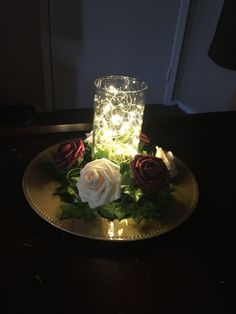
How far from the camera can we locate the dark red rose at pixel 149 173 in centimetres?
53

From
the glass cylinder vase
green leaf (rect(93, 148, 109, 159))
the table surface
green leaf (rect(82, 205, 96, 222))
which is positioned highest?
the glass cylinder vase

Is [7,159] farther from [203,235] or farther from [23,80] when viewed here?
[23,80]

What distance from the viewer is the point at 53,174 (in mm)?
633

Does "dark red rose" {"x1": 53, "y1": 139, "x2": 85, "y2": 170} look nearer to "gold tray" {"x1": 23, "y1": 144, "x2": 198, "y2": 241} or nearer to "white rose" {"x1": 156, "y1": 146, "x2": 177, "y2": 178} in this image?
"gold tray" {"x1": 23, "y1": 144, "x2": 198, "y2": 241}

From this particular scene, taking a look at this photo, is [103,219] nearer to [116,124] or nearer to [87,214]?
[87,214]

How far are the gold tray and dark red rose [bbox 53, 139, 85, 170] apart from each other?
0.15ft

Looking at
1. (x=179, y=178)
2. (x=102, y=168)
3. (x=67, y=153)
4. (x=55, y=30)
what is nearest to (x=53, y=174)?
(x=67, y=153)

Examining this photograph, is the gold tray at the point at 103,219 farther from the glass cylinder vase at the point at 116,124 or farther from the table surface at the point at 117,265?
the glass cylinder vase at the point at 116,124

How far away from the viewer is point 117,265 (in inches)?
19.1

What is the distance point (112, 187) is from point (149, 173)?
8 centimetres

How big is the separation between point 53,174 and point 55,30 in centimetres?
152

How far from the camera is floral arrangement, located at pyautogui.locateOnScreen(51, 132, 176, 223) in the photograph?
19.5 inches

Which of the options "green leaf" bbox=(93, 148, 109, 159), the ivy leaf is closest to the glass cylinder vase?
"green leaf" bbox=(93, 148, 109, 159)

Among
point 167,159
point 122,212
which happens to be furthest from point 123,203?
point 167,159
